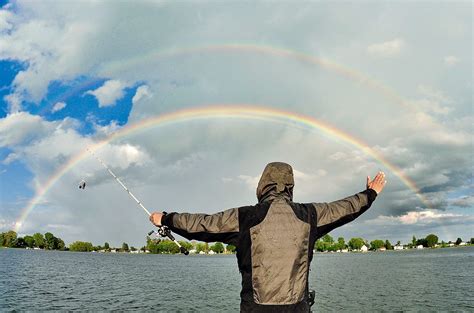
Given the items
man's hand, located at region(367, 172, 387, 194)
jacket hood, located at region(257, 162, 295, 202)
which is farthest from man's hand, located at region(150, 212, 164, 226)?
man's hand, located at region(367, 172, 387, 194)

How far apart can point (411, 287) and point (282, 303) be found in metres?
43.6

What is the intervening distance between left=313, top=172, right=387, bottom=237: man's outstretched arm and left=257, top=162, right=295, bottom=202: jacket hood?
417 mm

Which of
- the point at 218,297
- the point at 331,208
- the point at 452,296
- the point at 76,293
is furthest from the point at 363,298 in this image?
the point at 331,208

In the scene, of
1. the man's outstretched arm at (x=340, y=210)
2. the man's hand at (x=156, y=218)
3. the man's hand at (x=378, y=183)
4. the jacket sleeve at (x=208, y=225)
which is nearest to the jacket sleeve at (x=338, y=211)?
the man's outstretched arm at (x=340, y=210)

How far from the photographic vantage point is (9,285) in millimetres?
46562

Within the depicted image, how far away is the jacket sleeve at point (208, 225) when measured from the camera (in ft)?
15.6

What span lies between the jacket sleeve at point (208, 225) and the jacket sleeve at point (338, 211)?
1.05 metres

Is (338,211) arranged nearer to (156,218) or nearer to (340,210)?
(340,210)

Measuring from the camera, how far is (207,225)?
479 cm

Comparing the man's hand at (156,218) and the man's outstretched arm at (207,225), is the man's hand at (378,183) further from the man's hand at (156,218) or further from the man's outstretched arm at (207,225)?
the man's hand at (156,218)

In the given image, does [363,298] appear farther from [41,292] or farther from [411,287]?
[41,292]

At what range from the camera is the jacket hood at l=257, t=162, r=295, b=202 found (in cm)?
497

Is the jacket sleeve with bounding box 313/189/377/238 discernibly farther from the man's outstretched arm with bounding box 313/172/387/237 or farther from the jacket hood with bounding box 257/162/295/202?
the jacket hood with bounding box 257/162/295/202

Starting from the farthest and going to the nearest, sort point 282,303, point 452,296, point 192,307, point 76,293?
1. point 76,293
2. point 452,296
3. point 192,307
4. point 282,303
